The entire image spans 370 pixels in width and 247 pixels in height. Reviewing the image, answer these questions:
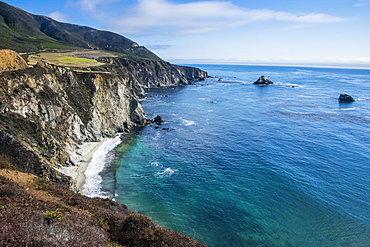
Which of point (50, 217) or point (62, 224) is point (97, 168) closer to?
point (50, 217)

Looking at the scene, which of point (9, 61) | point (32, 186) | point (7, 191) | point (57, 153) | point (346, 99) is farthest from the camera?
point (346, 99)

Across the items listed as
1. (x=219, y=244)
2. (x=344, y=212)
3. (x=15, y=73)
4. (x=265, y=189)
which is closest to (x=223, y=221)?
(x=219, y=244)

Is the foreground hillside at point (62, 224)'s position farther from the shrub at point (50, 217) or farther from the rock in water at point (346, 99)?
the rock in water at point (346, 99)

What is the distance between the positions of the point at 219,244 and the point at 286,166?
2273 centimetres

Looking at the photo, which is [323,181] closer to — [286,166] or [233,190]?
[286,166]

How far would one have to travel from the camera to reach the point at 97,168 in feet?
129

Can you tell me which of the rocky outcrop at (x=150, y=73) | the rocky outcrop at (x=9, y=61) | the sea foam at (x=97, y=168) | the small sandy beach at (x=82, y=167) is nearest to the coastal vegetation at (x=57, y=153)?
the rocky outcrop at (x=9, y=61)

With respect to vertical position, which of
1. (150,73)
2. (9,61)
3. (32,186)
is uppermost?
(150,73)

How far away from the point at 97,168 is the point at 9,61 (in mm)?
29414

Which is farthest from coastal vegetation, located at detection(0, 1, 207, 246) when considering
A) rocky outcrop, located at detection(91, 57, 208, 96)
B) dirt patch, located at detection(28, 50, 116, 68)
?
rocky outcrop, located at detection(91, 57, 208, 96)

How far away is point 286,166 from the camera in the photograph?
40719 millimetres

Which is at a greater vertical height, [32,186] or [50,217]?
[50,217]

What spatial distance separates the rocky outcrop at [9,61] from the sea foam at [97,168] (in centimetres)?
2370

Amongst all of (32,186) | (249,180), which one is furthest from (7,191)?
(249,180)
